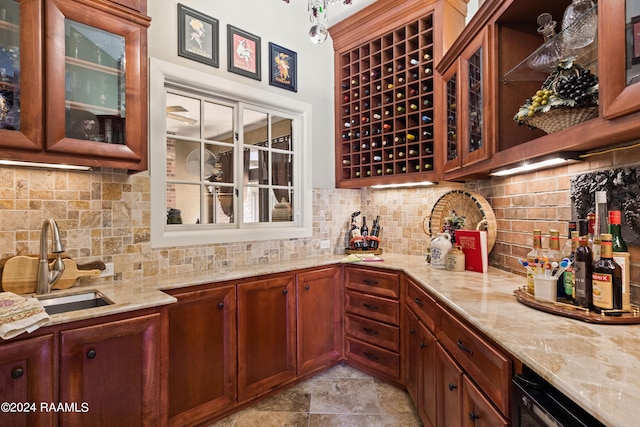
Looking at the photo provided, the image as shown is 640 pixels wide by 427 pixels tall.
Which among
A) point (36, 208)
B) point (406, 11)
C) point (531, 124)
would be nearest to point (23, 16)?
point (36, 208)

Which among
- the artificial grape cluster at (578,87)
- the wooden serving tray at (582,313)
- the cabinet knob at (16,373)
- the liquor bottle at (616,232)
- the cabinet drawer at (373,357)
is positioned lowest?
the cabinet drawer at (373,357)

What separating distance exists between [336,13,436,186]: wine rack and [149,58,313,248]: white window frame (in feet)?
1.43

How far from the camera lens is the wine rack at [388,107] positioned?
9.23ft

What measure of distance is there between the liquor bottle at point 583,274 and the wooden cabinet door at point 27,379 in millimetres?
2148

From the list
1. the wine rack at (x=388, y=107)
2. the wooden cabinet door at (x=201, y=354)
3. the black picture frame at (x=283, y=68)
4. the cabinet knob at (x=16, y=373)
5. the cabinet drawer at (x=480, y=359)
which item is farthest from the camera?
the black picture frame at (x=283, y=68)

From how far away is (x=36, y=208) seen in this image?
1.88m

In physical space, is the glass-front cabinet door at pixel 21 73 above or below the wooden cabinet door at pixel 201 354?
Answer: above

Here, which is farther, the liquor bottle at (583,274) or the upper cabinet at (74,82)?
the upper cabinet at (74,82)

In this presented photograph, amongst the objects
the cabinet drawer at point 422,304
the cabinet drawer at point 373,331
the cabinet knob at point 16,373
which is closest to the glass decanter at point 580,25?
the cabinet drawer at point 422,304

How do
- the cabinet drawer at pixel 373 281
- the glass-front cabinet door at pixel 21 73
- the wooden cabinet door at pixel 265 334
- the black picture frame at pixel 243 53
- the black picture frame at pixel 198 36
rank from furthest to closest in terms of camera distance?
the black picture frame at pixel 243 53, the cabinet drawer at pixel 373 281, the black picture frame at pixel 198 36, the wooden cabinet door at pixel 265 334, the glass-front cabinet door at pixel 21 73

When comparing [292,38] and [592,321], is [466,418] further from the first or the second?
[292,38]

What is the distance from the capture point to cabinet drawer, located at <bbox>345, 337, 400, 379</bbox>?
2580mm

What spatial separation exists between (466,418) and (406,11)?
2.97 m

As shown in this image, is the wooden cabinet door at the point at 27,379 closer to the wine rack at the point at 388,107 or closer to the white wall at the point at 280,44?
the white wall at the point at 280,44
